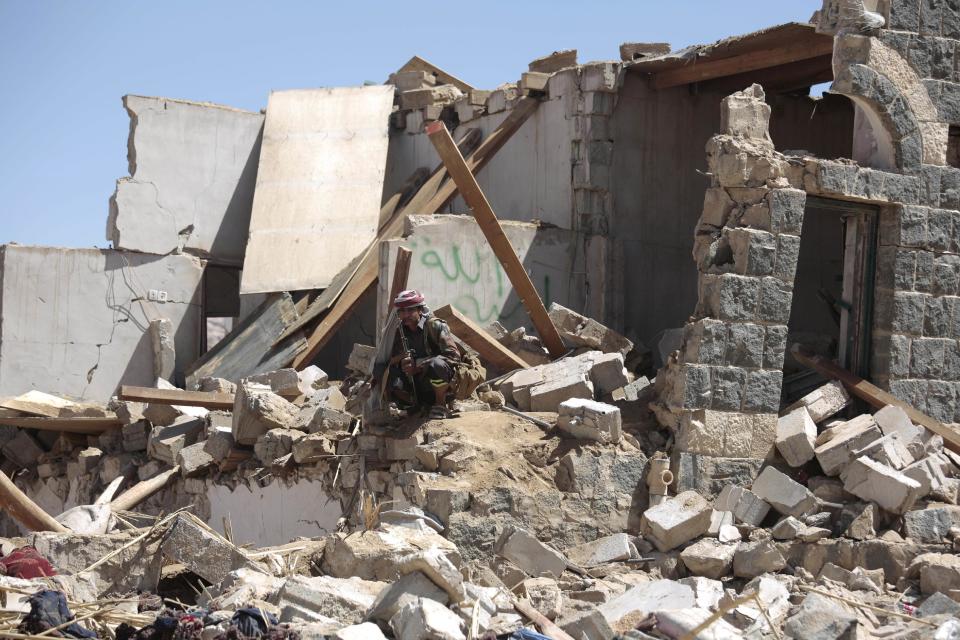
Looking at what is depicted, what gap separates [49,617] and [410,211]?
8.02 metres

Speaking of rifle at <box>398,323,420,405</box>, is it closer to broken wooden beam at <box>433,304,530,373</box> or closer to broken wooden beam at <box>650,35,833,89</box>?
broken wooden beam at <box>433,304,530,373</box>

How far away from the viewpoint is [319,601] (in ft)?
21.5

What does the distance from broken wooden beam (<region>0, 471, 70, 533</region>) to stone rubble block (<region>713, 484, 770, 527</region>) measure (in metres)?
4.82

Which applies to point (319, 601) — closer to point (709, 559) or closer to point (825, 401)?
point (709, 559)

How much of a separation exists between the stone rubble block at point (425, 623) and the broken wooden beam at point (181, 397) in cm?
590

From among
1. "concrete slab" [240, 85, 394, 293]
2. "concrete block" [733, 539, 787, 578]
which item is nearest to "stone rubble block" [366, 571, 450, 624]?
"concrete block" [733, 539, 787, 578]

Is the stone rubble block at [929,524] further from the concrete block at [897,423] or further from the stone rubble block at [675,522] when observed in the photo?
the stone rubble block at [675,522]

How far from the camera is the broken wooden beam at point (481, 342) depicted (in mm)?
10211

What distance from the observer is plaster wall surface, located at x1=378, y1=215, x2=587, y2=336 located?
11.6 metres

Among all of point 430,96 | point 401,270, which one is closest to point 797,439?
point 401,270

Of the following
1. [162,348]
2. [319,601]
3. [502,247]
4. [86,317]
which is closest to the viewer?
[319,601]

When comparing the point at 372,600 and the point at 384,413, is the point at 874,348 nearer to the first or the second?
the point at 384,413

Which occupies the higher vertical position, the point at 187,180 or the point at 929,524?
the point at 187,180

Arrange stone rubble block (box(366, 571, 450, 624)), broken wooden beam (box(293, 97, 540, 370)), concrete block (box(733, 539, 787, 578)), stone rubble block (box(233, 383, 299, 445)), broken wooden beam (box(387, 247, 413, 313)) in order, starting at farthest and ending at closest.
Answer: broken wooden beam (box(293, 97, 540, 370))
stone rubble block (box(233, 383, 299, 445))
broken wooden beam (box(387, 247, 413, 313))
concrete block (box(733, 539, 787, 578))
stone rubble block (box(366, 571, 450, 624))
